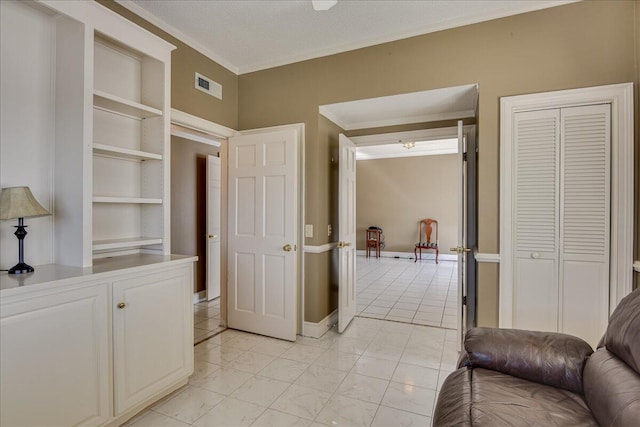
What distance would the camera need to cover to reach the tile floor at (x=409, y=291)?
3961 millimetres

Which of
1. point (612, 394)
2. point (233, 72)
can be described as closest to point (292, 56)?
point (233, 72)

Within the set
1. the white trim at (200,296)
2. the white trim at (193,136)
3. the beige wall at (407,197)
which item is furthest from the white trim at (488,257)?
the beige wall at (407,197)

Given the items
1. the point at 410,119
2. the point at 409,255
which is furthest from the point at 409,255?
the point at 410,119

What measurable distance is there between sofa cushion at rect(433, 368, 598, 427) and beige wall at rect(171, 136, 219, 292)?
3710 mm

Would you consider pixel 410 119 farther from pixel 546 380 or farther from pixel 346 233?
pixel 546 380

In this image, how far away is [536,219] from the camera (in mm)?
2441

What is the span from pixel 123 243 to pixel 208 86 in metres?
1.84

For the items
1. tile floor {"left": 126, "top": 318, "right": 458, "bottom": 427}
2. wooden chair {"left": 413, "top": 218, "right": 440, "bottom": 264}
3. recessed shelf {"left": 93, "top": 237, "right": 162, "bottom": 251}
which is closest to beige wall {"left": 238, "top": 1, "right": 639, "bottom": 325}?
tile floor {"left": 126, "top": 318, "right": 458, "bottom": 427}

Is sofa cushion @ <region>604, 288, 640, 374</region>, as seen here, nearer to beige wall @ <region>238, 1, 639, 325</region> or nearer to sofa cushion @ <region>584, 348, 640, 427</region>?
sofa cushion @ <region>584, 348, 640, 427</region>

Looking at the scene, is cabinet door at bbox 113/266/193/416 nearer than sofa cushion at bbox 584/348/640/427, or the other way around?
sofa cushion at bbox 584/348/640/427

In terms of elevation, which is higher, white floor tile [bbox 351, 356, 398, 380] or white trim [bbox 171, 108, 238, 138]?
white trim [bbox 171, 108, 238, 138]

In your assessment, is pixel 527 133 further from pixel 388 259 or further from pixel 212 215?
pixel 388 259

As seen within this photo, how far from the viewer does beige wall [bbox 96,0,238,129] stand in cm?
272

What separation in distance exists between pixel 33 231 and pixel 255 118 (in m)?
2.26
